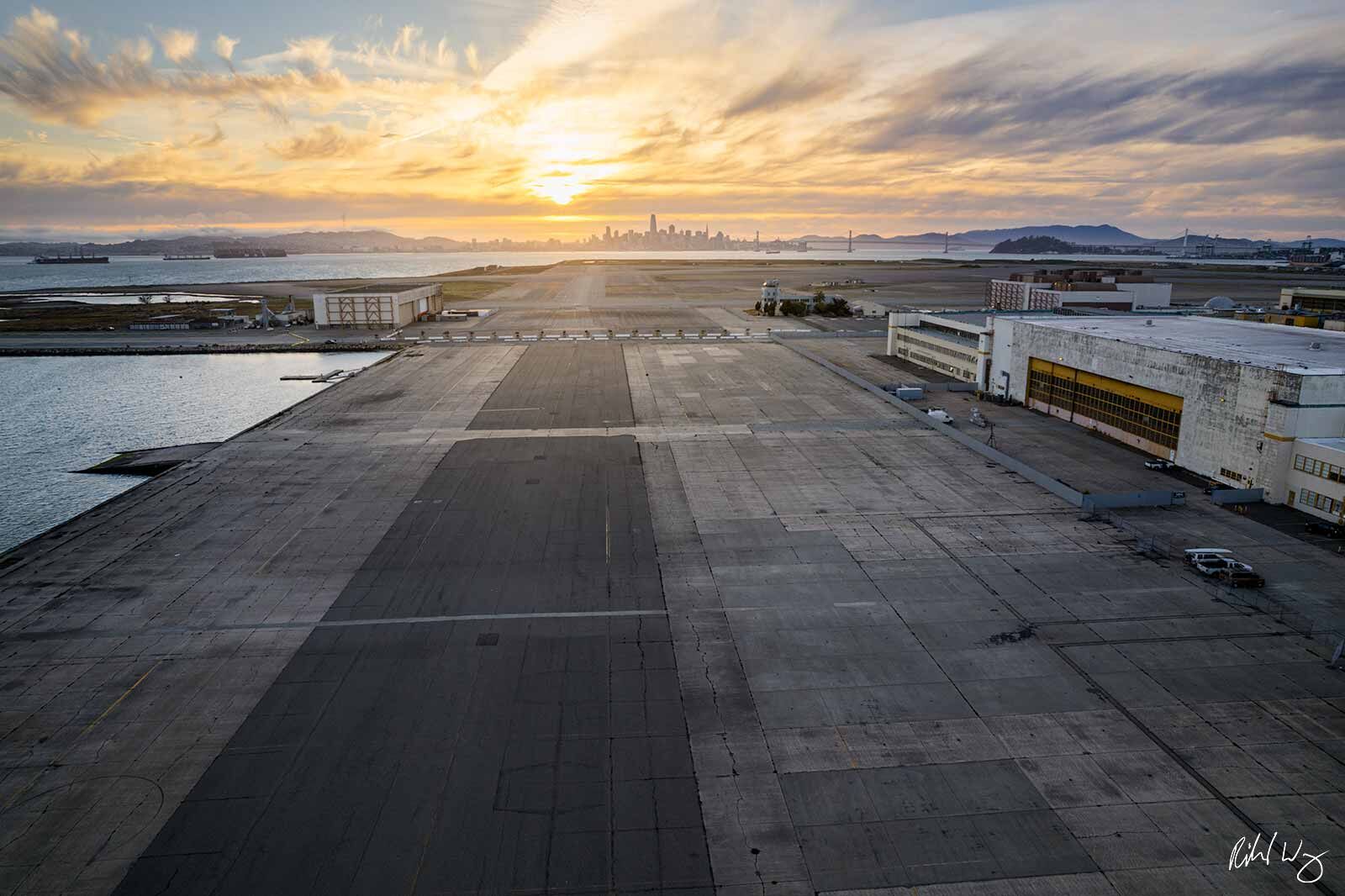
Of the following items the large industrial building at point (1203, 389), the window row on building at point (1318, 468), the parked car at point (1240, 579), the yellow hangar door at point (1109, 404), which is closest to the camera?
the parked car at point (1240, 579)

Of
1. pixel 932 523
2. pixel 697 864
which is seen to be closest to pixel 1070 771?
pixel 697 864

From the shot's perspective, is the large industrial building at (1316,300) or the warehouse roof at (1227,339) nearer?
the warehouse roof at (1227,339)

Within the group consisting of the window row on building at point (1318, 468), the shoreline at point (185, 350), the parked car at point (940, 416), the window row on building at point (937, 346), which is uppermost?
the window row on building at point (937, 346)

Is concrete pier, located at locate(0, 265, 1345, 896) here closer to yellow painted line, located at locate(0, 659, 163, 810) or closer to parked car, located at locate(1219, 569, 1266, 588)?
yellow painted line, located at locate(0, 659, 163, 810)

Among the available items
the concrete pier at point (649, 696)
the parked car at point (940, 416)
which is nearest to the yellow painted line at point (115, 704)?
the concrete pier at point (649, 696)

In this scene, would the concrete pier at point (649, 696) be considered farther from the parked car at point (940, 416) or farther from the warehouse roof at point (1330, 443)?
the parked car at point (940, 416)

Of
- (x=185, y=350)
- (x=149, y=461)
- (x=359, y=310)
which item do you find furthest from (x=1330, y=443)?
(x=359, y=310)
